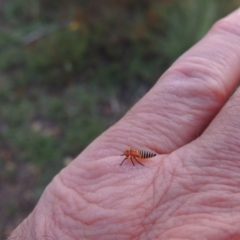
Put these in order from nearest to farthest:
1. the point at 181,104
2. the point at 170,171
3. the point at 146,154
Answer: the point at 170,171 → the point at 146,154 → the point at 181,104

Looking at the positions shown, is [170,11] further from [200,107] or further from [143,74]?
[200,107]

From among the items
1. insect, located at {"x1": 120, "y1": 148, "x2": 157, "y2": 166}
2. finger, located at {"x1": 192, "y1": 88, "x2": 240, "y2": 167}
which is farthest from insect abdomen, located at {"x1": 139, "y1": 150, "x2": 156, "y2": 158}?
finger, located at {"x1": 192, "y1": 88, "x2": 240, "y2": 167}

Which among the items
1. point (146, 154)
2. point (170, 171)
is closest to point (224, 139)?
point (170, 171)

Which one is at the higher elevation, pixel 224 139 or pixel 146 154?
pixel 224 139

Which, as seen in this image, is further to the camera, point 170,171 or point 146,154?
point 146,154

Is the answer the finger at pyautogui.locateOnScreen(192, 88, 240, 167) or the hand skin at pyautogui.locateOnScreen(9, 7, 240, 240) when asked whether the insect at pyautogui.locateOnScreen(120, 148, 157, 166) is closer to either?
the hand skin at pyautogui.locateOnScreen(9, 7, 240, 240)

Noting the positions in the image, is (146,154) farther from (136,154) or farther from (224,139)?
(224,139)

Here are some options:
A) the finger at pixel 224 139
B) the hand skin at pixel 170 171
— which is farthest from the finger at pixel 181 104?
the finger at pixel 224 139

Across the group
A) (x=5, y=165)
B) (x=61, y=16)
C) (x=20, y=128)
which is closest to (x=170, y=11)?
(x=61, y=16)
